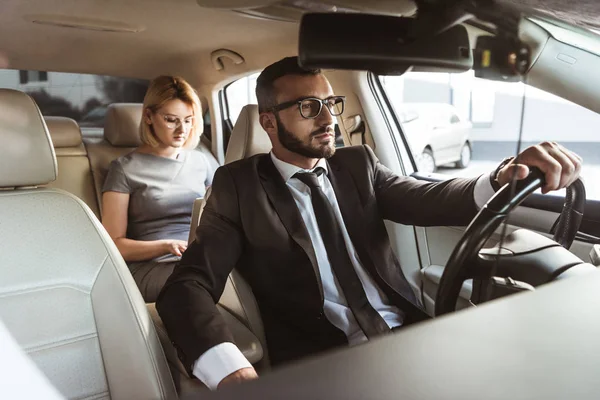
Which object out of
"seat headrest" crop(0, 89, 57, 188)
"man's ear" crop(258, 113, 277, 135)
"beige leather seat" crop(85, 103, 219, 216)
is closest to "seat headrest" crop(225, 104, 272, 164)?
"man's ear" crop(258, 113, 277, 135)

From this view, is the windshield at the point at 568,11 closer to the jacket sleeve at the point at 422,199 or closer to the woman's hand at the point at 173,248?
the jacket sleeve at the point at 422,199

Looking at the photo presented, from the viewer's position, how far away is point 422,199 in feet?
4.68

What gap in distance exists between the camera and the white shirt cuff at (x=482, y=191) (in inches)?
45.9

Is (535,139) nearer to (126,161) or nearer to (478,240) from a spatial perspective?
(478,240)

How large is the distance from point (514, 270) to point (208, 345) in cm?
60

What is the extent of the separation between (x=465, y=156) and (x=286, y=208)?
42 cm

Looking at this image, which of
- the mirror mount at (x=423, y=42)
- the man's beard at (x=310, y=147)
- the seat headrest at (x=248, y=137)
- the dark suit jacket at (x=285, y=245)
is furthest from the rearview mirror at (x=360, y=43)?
the seat headrest at (x=248, y=137)

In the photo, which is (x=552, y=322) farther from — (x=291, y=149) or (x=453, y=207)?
(x=291, y=149)

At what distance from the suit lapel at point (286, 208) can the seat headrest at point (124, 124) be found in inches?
56.4

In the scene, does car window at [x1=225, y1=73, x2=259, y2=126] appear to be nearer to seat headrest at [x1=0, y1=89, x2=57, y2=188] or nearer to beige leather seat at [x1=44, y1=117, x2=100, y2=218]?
beige leather seat at [x1=44, y1=117, x2=100, y2=218]

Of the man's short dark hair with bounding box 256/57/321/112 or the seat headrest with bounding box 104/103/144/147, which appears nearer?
the man's short dark hair with bounding box 256/57/321/112

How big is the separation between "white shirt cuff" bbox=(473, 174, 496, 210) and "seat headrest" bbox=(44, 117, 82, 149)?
1.98 m

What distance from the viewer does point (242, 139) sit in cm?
187

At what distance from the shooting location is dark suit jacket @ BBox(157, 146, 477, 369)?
132 centimetres
